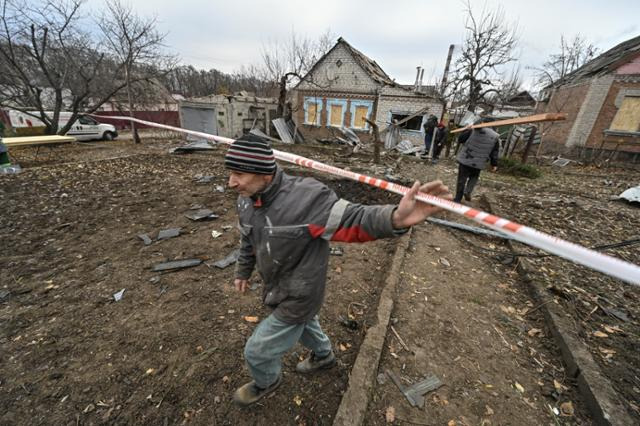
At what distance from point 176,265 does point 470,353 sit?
375 centimetres

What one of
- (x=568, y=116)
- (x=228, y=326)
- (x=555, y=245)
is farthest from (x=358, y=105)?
(x=555, y=245)

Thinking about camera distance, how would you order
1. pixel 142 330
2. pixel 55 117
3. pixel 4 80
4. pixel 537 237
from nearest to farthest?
pixel 537 237 → pixel 142 330 → pixel 4 80 → pixel 55 117

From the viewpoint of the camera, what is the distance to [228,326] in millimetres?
2713

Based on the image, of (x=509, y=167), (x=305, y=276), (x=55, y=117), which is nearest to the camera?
(x=305, y=276)

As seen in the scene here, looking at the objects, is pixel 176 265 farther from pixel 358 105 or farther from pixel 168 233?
pixel 358 105

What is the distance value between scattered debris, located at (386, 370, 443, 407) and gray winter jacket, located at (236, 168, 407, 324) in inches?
45.7

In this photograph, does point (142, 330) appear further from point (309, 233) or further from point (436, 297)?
point (436, 297)

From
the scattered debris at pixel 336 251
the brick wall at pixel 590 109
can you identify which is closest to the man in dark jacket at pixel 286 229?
the scattered debris at pixel 336 251

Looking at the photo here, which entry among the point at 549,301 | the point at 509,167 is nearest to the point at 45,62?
the point at 549,301

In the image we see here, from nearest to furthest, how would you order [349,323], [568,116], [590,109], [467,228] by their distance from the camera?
[349,323]
[467,228]
[590,109]
[568,116]

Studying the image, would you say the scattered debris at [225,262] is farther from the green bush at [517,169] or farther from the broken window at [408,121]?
the broken window at [408,121]

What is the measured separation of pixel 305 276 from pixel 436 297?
2.34m

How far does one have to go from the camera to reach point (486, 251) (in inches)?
171

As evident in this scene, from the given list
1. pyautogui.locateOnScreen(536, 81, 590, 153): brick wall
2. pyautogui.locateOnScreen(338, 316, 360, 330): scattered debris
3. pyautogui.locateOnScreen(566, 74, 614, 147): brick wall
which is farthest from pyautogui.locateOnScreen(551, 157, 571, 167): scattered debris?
pyautogui.locateOnScreen(338, 316, 360, 330): scattered debris
